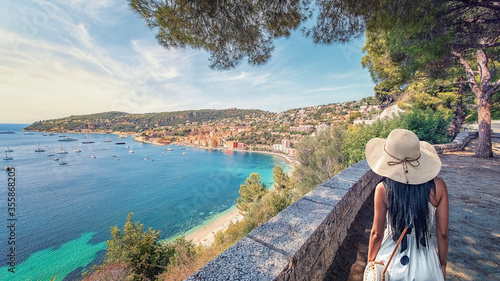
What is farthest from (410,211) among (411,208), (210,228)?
(210,228)

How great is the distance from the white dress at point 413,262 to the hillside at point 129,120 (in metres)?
126

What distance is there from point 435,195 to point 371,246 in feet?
1.63

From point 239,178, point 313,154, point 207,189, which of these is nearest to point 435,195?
point 313,154

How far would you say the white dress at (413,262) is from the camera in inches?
41.9

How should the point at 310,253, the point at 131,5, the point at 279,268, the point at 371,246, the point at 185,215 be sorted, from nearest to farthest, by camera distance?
the point at 279,268 → the point at 371,246 → the point at 310,253 → the point at 131,5 → the point at 185,215

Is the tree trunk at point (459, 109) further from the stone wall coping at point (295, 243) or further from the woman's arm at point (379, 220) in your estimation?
the woman's arm at point (379, 220)

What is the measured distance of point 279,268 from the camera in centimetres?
115

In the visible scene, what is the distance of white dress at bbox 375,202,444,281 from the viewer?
1064 mm

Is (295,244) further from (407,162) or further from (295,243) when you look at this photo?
(407,162)

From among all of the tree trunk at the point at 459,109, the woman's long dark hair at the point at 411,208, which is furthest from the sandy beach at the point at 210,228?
the woman's long dark hair at the point at 411,208

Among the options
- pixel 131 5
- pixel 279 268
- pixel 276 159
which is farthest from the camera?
pixel 276 159

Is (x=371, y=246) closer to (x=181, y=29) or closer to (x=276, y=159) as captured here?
(x=181, y=29)

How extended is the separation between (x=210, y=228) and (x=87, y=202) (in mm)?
20940

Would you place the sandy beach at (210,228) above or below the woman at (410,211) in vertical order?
below
